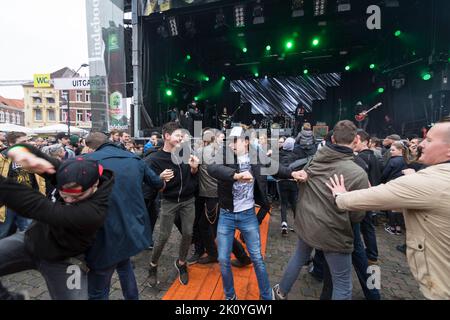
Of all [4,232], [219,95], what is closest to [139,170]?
A: [4,232]

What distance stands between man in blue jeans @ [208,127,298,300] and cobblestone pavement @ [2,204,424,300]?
87 centimetres

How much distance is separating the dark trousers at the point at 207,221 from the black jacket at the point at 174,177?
0.51m

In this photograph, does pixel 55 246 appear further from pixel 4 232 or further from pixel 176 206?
pixel 4 232

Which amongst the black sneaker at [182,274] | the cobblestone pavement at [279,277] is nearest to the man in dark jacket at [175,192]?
the black sneaker at [182,274]

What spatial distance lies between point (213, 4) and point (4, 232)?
8.50 m

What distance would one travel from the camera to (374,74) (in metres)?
13.6

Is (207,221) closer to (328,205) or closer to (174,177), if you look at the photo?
(174,177)

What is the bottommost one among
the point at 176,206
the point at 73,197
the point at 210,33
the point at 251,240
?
the point at 251,240

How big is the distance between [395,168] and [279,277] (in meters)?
3.05

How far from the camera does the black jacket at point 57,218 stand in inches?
57.1

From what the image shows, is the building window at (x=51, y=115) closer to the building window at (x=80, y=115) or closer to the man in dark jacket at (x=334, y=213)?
the building window at (x=80, y=115)

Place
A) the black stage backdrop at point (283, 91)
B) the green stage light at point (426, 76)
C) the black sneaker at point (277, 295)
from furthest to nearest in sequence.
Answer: the black stage backdrop at point (283, 91)
the green stage light at point (426, 76)
the black sneaker at point (277, 295)

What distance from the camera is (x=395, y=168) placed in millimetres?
4359

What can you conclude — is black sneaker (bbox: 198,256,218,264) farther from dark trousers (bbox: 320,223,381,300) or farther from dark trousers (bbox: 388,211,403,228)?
dark trousers (bbox: 388,211,403,228)
